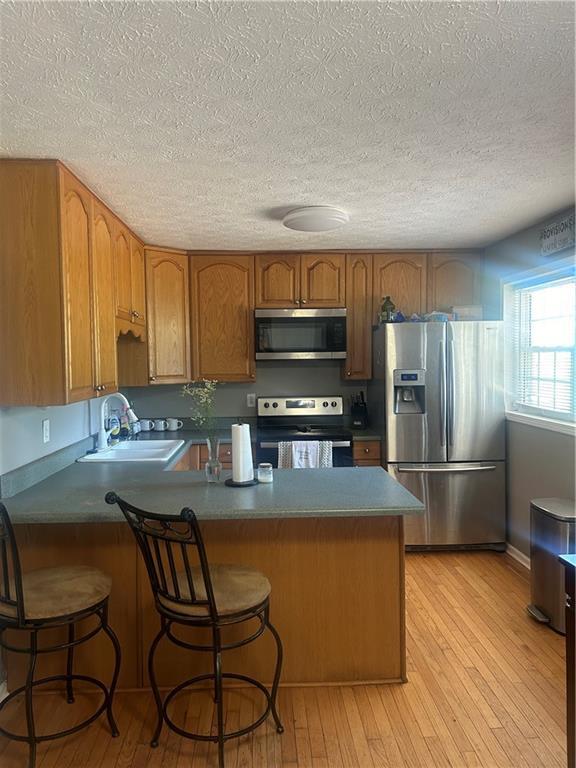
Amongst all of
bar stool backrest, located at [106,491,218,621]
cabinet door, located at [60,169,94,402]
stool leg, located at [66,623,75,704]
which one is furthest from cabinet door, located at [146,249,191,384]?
bar stool backrest, located at [106,491,218,621]

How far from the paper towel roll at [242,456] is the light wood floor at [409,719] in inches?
36.8

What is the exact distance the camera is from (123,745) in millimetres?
1973

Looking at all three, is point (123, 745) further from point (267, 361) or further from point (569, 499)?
point (267, 361)

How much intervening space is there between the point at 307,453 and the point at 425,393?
3.22ft

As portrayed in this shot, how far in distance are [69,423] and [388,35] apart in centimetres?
261

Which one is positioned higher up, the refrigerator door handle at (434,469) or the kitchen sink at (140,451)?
the kitchen sink at (140,451)

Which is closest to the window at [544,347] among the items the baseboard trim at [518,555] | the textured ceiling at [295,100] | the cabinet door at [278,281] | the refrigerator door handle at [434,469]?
the refrigerator door handle at [434,469]

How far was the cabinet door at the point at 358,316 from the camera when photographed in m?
4.24

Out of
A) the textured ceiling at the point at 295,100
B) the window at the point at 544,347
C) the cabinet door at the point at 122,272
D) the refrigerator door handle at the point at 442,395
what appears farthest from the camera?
the refrigerator door handle at the point at 442,395

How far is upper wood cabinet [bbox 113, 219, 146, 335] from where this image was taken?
316 centimetres

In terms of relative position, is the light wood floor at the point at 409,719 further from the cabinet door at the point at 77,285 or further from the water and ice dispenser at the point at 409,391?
the water and ice dispenser at the point at 409,391

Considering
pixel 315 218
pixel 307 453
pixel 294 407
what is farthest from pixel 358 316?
pixel 315 218

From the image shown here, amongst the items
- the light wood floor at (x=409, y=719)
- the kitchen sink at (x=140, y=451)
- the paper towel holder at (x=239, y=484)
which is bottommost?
the light wood floor at (x=409, y=719)

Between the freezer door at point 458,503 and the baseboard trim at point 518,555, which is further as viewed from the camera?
the freezer door at point 458,503
